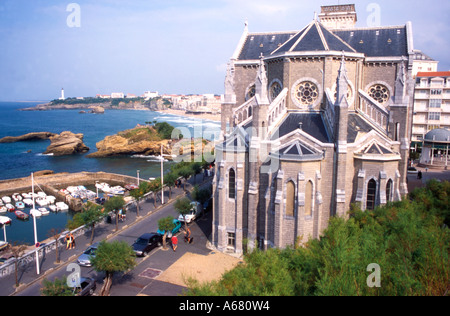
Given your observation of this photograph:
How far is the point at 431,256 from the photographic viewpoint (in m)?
13.1

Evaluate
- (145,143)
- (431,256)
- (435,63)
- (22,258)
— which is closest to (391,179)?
(431,256)

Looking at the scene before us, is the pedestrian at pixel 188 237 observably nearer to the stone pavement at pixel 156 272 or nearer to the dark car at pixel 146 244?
the stone pavement at pixel 156 272

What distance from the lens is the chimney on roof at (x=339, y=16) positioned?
45.6 m

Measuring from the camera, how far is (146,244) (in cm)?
2830

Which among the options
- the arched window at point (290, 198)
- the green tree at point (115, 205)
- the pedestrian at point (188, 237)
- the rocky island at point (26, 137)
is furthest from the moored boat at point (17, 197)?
the rocky island at point (26, 137)

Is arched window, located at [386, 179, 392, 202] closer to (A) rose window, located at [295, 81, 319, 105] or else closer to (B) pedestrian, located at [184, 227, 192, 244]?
(A) rose window, located at [295, 81, 319, 105]

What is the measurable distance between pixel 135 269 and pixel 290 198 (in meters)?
12.6

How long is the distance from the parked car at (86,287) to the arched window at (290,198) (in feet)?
46.5

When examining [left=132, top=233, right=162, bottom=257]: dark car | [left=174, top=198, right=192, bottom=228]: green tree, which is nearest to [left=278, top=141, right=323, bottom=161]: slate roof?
[left=174, top=198, right=192, bottom=228]: green tree

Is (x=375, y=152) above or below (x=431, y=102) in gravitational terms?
below

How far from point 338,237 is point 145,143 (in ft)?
295

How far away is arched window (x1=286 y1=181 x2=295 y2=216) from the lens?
25.5 m

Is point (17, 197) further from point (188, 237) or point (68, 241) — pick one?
point (188, 237)

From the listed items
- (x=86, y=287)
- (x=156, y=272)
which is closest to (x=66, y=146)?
(x=156, y=272)
